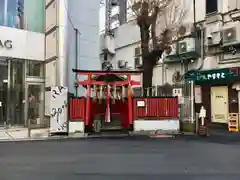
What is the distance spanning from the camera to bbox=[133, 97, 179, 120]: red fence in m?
16.1

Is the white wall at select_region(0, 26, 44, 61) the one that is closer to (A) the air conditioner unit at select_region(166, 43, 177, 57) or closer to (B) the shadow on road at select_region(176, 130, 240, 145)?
(A) the air conditioner unit at select_region(166, 43, 177, 57)

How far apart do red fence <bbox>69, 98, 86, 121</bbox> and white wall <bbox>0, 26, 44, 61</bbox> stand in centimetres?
478

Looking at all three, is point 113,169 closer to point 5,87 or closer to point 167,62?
point 5,87

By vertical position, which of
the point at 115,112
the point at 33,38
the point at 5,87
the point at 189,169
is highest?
the point at 33,38

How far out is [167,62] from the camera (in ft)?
79.5

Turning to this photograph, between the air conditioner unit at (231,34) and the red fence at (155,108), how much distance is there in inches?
212

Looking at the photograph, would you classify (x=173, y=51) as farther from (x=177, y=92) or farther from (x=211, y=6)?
(x=177, y=92)

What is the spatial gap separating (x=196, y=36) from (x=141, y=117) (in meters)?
8.48

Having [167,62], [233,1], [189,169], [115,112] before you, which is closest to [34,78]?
[115,112]

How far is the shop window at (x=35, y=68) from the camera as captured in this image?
62.2ft

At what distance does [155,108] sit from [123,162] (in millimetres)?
8078

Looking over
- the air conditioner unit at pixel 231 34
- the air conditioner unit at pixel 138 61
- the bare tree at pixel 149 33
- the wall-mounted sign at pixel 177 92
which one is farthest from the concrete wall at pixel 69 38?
the air conditioner unit at pixel 231 34

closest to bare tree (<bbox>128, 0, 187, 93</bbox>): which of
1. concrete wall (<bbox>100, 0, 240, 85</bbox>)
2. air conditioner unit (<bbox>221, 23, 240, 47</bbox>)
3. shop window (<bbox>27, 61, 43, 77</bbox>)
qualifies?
air conditioner unit (<bbox>221, 23, 240, 47</bbox>)

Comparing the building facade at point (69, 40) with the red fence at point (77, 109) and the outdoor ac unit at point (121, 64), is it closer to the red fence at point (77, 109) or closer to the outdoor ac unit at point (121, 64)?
the red fence at point (77, 109)
